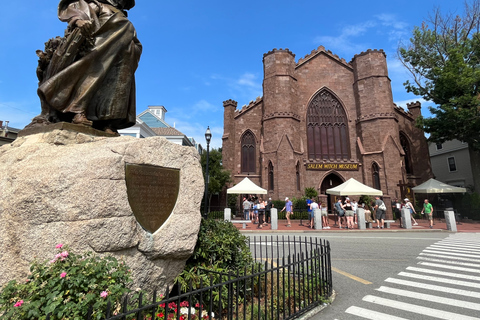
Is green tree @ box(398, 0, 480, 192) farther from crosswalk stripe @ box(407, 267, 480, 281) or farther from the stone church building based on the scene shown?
crosswalk stripe @ box(407, 267, 480, 281)

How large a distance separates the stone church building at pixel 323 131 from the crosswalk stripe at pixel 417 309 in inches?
795

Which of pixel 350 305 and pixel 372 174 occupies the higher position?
pixel 372 174

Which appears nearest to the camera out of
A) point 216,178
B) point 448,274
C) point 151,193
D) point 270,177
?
point 151,193

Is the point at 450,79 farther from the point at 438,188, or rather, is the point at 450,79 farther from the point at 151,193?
the point at 151,193

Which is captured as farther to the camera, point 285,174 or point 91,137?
point 285,174

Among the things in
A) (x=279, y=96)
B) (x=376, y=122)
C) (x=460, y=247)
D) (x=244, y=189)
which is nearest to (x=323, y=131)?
(x=376, y=122)

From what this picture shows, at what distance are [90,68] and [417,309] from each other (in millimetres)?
5886

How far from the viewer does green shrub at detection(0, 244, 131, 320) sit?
6.84 feet

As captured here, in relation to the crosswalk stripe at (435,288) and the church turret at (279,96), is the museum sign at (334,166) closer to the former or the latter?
the church turret at (279,96)

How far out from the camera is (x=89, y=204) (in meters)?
2.72

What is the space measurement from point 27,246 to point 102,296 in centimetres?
99

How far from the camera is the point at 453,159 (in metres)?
34.4

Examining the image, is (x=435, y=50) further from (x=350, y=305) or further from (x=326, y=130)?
(x=350, y=305)

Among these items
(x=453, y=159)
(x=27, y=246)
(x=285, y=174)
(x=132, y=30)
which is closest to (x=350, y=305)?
(x=27, y=246)
